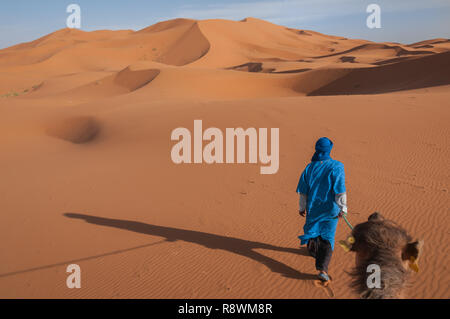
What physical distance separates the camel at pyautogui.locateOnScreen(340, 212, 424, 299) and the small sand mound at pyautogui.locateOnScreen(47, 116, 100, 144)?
12056 mm

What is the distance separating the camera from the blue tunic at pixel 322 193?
362 centimetres

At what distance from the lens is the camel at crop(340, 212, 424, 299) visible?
159cm

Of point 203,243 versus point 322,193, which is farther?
point 203,243

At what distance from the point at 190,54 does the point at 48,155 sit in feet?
152

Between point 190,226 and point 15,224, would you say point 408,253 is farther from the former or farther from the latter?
point 15,224

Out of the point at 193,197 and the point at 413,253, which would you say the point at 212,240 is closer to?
the point at 193,197

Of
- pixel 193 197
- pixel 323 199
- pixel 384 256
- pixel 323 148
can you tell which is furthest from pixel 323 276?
pixel 193 197

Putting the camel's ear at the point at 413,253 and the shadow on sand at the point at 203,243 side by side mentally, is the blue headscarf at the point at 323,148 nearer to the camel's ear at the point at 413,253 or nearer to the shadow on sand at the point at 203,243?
the shadow on sand at the point at 203,243

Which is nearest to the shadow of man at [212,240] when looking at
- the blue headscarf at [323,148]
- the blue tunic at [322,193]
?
the blue tunic at [322,193]

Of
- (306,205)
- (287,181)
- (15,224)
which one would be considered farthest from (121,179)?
(306,205)

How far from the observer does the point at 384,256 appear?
5.46 ft

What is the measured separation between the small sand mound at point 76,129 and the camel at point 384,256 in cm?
1206

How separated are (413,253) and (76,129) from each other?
1449 centimetres

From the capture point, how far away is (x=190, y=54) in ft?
175
